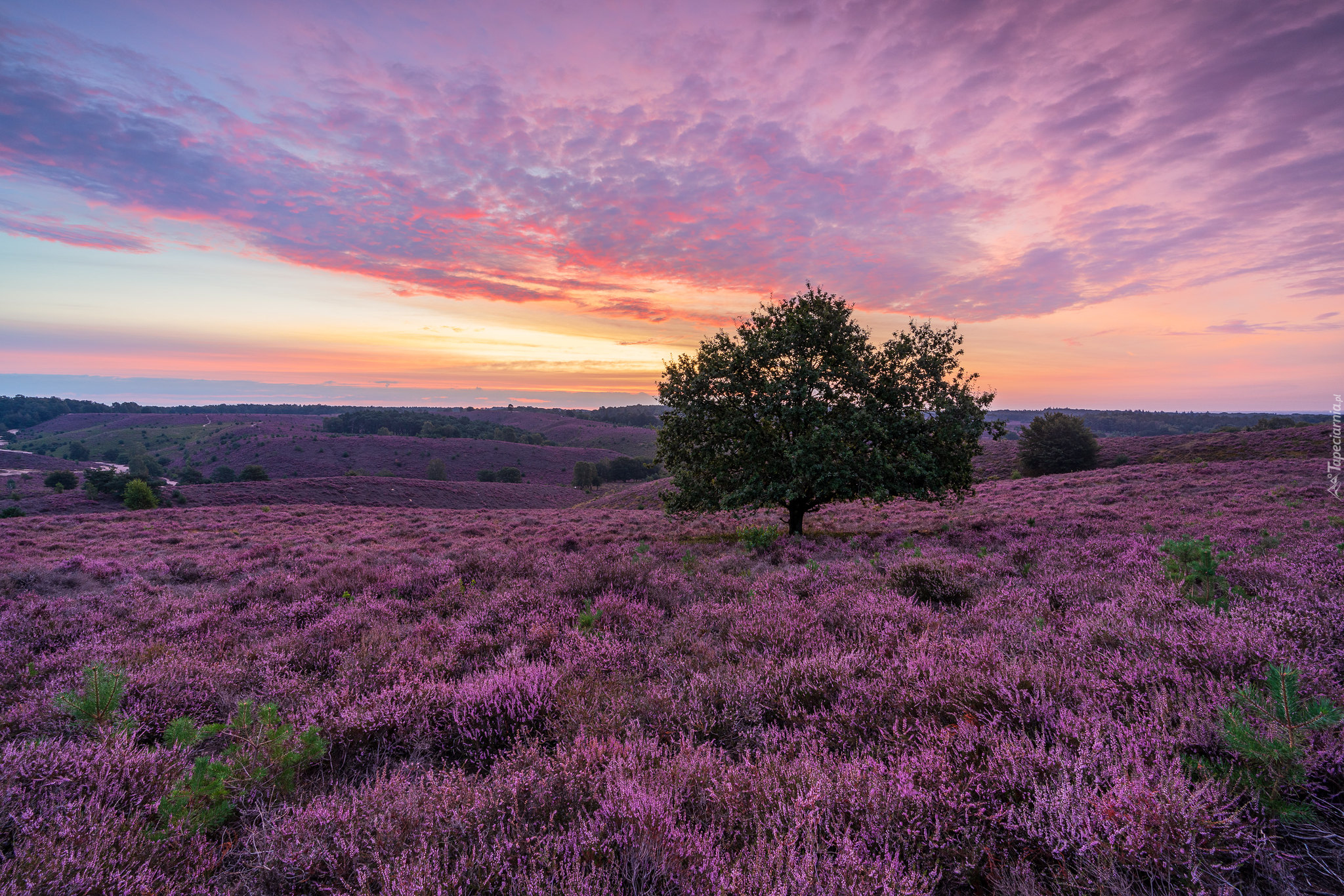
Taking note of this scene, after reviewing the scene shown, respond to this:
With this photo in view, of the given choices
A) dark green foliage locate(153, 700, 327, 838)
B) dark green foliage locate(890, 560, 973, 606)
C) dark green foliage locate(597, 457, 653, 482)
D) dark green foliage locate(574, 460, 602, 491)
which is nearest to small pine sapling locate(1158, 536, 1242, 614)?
dark green foliage locate(890, 560, 973, 606)

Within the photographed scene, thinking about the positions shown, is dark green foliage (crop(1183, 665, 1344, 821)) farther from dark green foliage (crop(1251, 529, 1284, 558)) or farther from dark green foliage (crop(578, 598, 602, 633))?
dark green foliage (crop(1251, 529, 1284, 558))

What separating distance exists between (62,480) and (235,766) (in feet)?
303

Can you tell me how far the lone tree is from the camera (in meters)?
14.4

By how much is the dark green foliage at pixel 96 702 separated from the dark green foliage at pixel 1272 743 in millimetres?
7371

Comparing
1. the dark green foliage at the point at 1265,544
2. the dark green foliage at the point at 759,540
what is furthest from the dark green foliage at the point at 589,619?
the dark green foliage at the point at 1265,544

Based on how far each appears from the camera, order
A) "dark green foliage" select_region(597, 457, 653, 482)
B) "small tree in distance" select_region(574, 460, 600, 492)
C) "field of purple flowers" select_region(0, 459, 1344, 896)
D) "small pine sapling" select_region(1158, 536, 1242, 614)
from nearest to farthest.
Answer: "field of purple flowers" select_region(0, 459, 1344, 896), "small pine sapling" select_region(1158, 536, 1242, 614), "small tree in distance" select_region(574, 460, 600, 492), "dark green foliage" select_region(597, 457, 653, 482)

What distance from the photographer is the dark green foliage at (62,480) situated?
2307 inches

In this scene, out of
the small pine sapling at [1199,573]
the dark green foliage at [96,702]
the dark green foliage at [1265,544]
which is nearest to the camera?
the dark green foliage at [96,702]

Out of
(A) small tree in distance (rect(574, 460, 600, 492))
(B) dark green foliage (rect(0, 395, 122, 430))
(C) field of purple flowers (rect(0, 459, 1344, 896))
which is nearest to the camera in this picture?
(C) field of purple flowers (rect(0, 459, 1344, 896))

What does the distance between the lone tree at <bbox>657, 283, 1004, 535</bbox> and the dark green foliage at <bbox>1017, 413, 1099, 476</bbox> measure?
44.7 metres

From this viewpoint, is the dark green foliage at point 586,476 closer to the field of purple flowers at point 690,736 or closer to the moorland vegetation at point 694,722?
the moorland vegetation at point 694,722

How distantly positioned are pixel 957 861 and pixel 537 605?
240 inches

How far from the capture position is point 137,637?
21.7 ft

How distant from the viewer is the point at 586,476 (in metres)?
84.8
